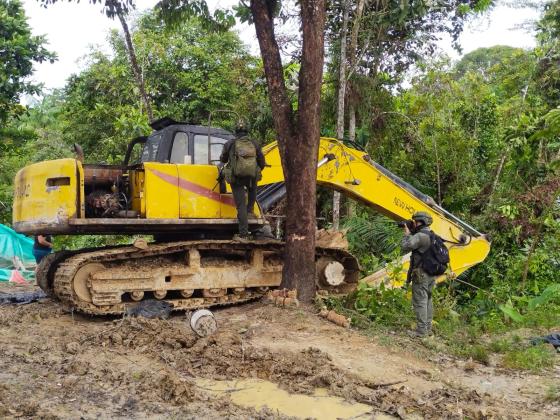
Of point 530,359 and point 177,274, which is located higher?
point 177,274

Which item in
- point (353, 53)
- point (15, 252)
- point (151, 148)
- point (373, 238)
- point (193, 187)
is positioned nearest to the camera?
point (193, 187)

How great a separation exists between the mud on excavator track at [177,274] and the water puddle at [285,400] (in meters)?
2.84

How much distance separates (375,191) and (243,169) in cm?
235

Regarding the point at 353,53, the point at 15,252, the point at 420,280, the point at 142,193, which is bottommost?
the point at 420,280

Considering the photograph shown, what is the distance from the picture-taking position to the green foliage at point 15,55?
16.7 m

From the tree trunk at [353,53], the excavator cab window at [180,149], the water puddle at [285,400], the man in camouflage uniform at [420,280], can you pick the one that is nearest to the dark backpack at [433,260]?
the man in camouflage uniform at [420,280]

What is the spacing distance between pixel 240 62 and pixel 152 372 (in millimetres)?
14714

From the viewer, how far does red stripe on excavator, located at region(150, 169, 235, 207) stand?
27.6 feet

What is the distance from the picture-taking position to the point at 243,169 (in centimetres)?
833

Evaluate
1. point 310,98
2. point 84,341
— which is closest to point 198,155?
point 310,98

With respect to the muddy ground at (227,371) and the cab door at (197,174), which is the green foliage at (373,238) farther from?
the muddy ground at (227,371)

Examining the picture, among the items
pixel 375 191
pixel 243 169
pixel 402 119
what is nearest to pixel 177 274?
pixel 243 169

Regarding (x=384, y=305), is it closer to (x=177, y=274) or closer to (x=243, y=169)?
(x=243, y=169)

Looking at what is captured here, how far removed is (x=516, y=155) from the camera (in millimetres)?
11320
